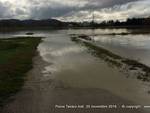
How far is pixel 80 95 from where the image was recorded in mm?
11453

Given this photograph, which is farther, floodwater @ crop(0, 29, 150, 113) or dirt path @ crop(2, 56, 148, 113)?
floodwater @ crop(0, 29, 150, 113)

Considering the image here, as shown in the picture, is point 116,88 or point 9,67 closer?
point 116,88

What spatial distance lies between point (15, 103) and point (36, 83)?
153 inches

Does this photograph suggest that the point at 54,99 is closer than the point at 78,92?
Yes

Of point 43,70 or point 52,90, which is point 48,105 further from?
point 43,70

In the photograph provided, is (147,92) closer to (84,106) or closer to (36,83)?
(84,106)

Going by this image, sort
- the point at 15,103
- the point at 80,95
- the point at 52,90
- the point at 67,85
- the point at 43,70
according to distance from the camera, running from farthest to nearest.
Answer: the point at 43,70
the point at 67,85
the point at 52,90
the point at 80,95
the point at 15,103

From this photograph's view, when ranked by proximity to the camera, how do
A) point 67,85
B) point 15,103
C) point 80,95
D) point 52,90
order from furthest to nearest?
point 67,85 < point 52,90 < point 80,95 < point 15,103

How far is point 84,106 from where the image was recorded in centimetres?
976

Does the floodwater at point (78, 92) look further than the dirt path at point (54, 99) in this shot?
Yes

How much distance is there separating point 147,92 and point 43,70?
345 inches

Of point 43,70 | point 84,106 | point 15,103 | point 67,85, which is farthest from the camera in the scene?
point 43,70

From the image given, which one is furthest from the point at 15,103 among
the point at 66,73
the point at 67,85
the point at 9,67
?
the point at 9,67

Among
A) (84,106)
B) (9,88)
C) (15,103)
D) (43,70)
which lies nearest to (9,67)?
(43,70)
